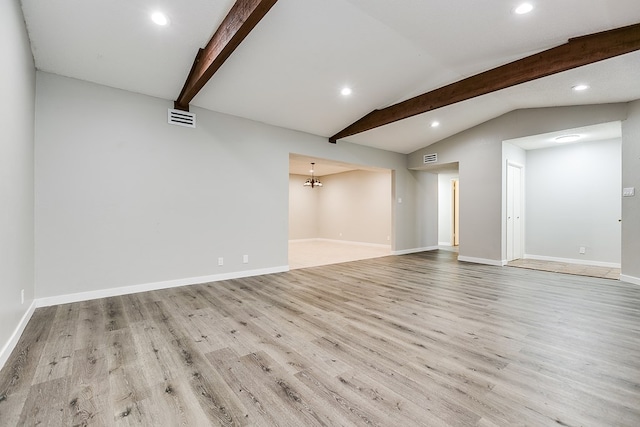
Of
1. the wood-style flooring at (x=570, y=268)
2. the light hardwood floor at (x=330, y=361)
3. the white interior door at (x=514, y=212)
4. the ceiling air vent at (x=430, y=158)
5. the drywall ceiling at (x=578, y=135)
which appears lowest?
the wood-style flooring at (x=570, y=268)

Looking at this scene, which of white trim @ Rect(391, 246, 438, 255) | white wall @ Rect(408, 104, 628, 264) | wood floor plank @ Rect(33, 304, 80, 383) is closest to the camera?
wood floor plank @ Rect(33, 304, 80, 383)

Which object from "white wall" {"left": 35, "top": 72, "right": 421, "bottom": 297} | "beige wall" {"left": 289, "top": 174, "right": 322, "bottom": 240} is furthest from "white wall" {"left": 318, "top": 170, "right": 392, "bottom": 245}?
"white wall" {"left": 35, "top": 72, "right": 421, "bottom": 297}

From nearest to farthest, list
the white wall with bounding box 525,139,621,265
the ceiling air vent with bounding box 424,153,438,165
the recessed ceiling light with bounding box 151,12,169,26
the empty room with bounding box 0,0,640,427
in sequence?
the empty room with bounding box 0,0,640,427
the recessed ceiling light with bounding box 151,12,169,26
the white wall with bounding box 525,139,621,265
the ceiling air vent with bounding box 424,153,438,165

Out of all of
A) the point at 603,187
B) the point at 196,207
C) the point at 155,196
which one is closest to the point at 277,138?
the point at 196,207

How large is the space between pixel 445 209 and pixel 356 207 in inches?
122

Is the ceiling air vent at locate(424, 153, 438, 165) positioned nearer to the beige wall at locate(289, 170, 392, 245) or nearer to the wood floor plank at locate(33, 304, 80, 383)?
the beige wall at locate(289, 170, 392, 245)

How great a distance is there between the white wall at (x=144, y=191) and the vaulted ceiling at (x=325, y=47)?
404mm

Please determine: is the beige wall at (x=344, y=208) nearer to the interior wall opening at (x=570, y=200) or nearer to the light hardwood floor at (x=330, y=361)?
the interior wall opening at (x=570, y=200)

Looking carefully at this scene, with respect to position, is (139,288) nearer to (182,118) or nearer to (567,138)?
(182,118)

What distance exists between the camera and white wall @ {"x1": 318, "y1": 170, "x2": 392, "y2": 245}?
29.6 ft

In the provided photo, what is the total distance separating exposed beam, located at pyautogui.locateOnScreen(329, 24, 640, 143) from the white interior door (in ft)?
9.37

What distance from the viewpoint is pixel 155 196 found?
159 inches

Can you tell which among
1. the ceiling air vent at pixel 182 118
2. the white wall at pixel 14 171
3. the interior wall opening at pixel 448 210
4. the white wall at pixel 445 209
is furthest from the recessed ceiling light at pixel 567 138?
the white wall at pixel 14 171

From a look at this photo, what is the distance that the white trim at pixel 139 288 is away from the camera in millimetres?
3395
